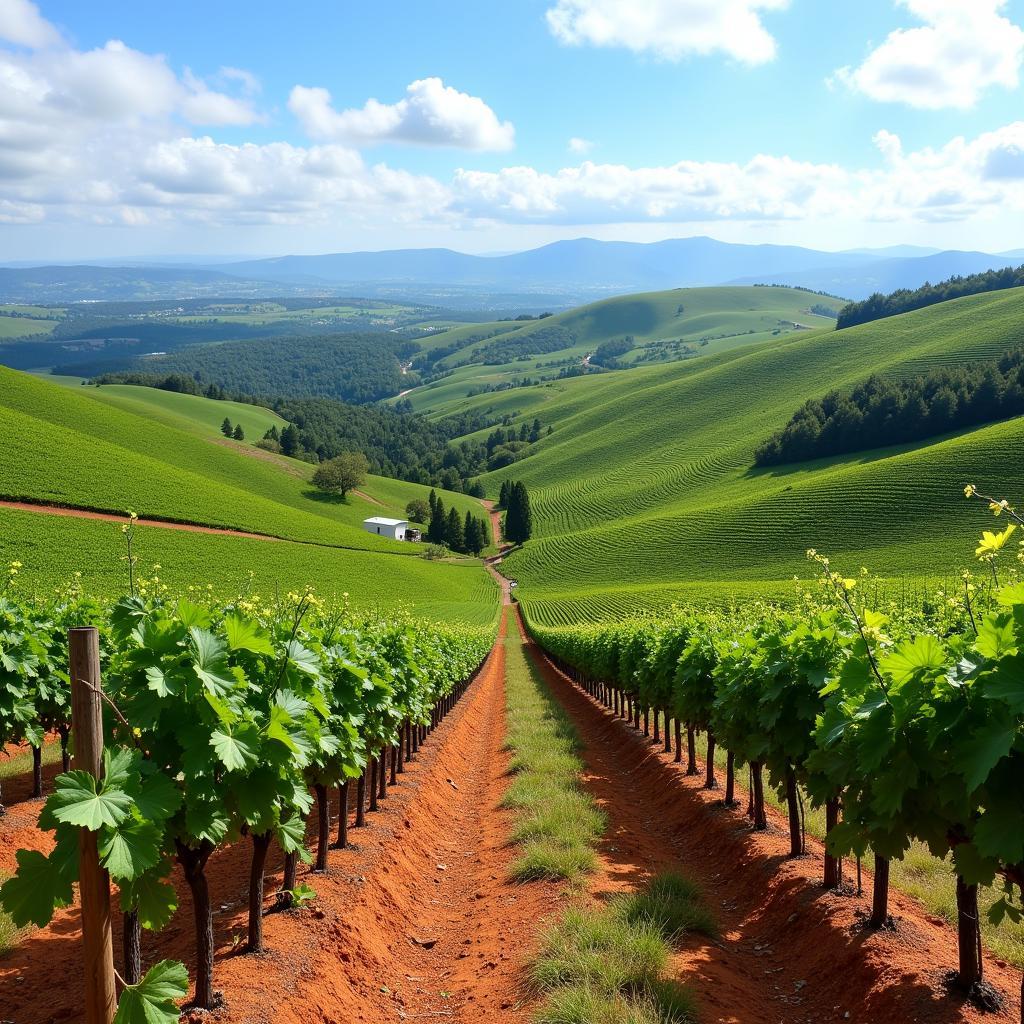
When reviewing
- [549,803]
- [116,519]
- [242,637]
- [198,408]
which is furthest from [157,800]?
[198,408]

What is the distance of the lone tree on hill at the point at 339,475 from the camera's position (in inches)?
4488

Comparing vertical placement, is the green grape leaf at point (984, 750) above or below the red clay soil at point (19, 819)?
above

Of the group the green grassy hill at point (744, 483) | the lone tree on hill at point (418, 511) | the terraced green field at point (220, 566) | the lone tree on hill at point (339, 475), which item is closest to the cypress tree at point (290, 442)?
the lone tree on hill at point (339, 475)

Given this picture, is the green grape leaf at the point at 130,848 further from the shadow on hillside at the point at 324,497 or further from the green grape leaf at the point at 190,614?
the shadow on hillside at the point at 324,497

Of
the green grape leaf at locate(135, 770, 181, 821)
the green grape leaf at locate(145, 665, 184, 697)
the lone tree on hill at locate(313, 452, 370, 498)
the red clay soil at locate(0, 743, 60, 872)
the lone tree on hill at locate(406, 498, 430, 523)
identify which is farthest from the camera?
the lone tree on hill at locate(406, 498, 430, 523)

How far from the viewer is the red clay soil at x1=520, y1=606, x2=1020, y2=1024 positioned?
6848 mm

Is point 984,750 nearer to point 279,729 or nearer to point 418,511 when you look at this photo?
point 279,729

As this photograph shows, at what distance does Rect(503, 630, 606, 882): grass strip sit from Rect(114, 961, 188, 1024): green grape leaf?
6771 mm

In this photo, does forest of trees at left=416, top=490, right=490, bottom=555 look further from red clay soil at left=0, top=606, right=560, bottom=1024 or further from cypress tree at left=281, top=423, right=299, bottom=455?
red clay soil at left=0, top=606, right=560, bottom=1024

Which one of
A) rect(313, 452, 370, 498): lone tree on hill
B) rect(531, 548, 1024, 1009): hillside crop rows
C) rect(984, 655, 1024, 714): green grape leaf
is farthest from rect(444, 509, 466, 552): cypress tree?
rect(984, 655, 1024, 714): green grape leaf

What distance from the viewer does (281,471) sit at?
367 ft

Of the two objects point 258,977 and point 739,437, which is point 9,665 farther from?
point 739,437

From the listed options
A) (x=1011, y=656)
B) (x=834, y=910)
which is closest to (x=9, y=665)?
(x=834, y=910)

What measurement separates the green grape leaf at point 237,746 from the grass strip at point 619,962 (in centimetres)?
356
